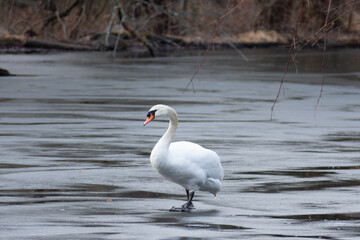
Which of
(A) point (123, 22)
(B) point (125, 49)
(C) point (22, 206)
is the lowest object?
(B) point (125, 49)

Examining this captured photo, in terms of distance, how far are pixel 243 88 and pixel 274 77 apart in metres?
4.56

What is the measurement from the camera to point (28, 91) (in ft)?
73.8

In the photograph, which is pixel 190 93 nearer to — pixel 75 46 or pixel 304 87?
pixel 304 87

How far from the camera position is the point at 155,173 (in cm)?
1070

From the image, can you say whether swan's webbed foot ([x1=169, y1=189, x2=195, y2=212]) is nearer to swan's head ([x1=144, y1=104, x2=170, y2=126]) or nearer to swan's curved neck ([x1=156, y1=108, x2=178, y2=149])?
swan's curved neck ([x1=156, y1=108, x2=178, y2=149])

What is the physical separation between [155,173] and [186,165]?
2241 mm

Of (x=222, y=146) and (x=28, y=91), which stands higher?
(x=222, y=146)

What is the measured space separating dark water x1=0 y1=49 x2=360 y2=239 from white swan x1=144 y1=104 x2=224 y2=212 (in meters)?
0.22

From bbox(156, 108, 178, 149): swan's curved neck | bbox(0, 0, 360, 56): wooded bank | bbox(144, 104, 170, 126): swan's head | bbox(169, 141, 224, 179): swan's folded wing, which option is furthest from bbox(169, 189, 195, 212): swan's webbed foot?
bbox(0, 0, 360, 56): wooded bank

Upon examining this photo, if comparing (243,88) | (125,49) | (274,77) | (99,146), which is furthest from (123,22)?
(99,146)

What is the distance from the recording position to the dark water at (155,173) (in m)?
7.75

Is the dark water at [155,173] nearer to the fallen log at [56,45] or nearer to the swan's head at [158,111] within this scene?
the swan's head at [158,111]

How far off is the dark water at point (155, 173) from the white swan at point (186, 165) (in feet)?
0.73

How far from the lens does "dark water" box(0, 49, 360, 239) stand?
25.4 feet
